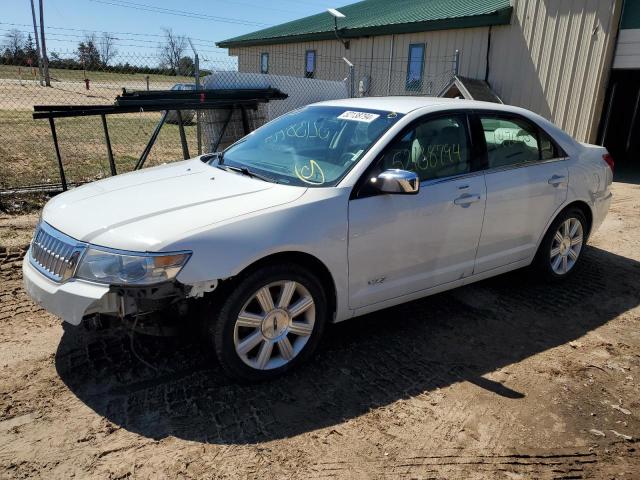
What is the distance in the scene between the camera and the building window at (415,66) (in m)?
14.9

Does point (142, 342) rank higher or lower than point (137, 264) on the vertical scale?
lower

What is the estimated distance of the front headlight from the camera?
2750mm

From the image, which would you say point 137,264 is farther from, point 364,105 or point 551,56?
point 551,56

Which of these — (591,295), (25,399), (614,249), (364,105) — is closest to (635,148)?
(614,249)

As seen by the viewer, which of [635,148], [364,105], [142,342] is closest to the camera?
[142,342]

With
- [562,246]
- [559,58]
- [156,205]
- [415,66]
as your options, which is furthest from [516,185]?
[415,66]

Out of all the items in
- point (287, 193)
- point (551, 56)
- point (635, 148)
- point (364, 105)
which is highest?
point (551, 56)

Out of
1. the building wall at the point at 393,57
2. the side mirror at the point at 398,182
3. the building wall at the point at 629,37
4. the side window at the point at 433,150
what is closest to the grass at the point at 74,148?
the building wall at the point at 393,57

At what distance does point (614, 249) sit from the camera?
6.18 m

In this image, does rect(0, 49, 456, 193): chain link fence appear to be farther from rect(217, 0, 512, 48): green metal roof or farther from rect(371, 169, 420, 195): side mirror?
rect(371, 169, 420, 195): side mirror

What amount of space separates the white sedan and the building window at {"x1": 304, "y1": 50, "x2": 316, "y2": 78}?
16.2 m

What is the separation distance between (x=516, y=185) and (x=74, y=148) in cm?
981

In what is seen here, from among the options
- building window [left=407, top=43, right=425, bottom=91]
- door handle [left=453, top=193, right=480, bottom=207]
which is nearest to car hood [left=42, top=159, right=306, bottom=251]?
door handle [left=453, top=193, right=480, bottom=207]

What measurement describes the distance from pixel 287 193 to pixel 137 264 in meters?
0.98
